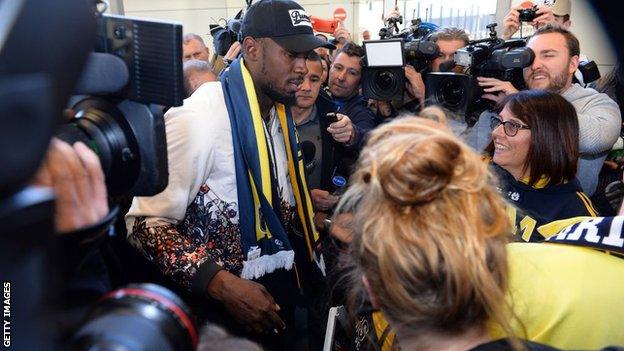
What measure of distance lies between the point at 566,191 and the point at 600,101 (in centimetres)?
65

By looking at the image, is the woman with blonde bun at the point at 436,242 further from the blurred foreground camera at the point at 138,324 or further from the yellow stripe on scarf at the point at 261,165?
the yellow stripe on scarf at the point at 261,165

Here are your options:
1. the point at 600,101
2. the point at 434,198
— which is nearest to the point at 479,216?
the point at 434,198

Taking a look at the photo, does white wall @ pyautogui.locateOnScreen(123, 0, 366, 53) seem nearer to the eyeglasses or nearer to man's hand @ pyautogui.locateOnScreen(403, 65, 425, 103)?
man's hand @ pyautogui.locateOnScreen(403, 65, 425, 103)

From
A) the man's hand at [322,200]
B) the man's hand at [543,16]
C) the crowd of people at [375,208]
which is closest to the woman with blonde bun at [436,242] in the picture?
the crowd of people at [375,208]

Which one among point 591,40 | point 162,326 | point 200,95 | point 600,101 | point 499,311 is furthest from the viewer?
point 591,40

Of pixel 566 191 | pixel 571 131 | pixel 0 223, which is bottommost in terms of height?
pixel 566 191

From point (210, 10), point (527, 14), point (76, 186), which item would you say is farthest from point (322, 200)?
point (210, 10)

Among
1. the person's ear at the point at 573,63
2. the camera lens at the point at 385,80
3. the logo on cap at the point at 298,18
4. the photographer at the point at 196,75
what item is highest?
the logo on cap at the point at 298,18

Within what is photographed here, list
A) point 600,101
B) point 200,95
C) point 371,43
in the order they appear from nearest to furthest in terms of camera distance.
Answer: point 200,95
point 600,101
point 371,43

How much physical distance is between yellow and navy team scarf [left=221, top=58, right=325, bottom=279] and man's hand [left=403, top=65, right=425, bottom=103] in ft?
3.61

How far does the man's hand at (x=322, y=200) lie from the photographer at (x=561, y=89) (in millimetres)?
599

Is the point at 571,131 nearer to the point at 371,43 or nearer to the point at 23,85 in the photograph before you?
the point at 371,43

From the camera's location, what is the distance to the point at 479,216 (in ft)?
2.21

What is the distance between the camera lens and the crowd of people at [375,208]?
66cm
